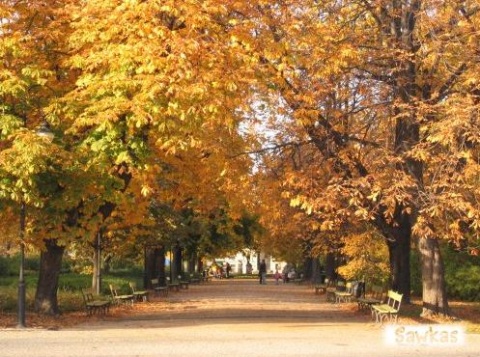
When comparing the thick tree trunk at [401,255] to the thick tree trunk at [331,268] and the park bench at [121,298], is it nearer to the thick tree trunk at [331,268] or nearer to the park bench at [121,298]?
the park bench at [121,298]

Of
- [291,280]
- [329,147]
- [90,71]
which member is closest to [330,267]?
[291,280]

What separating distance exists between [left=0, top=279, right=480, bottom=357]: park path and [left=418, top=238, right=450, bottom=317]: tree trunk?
1859 millimetres

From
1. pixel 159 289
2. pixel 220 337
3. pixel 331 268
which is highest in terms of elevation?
pixel 331 268

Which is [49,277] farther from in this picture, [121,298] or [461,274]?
[461,274]

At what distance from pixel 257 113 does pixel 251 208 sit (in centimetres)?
308

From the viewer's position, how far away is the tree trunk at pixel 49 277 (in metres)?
23.0

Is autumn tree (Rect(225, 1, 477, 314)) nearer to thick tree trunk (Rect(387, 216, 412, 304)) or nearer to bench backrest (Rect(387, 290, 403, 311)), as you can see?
bench backrest (Rect(387, 290, 403, 311))

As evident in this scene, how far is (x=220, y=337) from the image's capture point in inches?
674

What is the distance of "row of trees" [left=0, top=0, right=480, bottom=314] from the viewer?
17469mm

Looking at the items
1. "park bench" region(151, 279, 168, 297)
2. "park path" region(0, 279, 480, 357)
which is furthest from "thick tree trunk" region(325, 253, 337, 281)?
"park path" region(0, 279, 480, 357)

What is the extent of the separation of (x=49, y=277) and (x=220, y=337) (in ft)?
26.0

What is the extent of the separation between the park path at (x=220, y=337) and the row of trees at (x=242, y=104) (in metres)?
2.61

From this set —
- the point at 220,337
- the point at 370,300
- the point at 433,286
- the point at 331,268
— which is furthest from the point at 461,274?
the point at 220,337

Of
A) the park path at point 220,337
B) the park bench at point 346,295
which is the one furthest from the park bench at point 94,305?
the park bench at point 346,295
